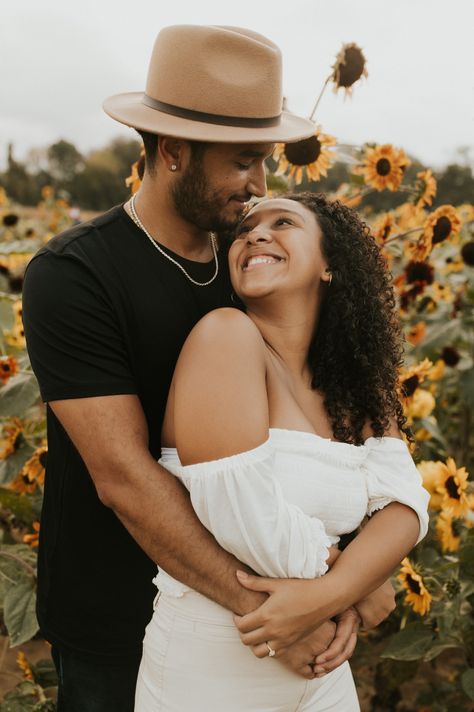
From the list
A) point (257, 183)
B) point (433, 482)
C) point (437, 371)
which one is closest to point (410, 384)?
point (433, 482)

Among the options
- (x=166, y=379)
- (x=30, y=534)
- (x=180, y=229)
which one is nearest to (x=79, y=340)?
(x=166, y=379)

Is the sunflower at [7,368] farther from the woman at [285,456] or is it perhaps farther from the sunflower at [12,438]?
the woman at [285,456]

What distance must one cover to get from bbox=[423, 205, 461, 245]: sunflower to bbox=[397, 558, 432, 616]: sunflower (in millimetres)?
1293

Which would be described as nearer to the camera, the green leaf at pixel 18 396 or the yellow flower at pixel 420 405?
the green leaf at pixel 18 396

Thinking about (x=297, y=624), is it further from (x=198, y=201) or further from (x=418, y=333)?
(x=418, y=333)

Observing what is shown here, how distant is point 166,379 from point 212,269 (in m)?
0.37

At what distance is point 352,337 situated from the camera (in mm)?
2088

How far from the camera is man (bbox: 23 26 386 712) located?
1.77 metres

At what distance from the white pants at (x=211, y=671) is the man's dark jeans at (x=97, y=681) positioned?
1.46 ft

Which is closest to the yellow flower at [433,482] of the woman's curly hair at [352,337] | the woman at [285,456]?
the woman's curly hair at [352,337]

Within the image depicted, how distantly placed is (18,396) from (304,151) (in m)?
1.44

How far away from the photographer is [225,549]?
174cm

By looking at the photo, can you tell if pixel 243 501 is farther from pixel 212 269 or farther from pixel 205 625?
pixel 212 269

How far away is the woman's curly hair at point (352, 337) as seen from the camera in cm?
202
